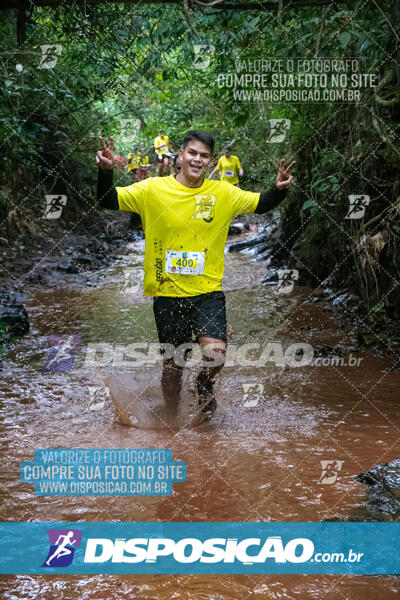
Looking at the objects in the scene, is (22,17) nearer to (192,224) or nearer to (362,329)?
(192,224)

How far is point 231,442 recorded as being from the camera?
4.05 m

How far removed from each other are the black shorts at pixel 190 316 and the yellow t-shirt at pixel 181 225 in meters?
0.05

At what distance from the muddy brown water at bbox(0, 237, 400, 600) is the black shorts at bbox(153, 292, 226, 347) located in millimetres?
673

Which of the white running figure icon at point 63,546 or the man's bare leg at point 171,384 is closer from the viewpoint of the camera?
the white running figure icon at point 63,546

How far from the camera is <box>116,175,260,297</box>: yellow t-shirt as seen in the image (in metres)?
4.02

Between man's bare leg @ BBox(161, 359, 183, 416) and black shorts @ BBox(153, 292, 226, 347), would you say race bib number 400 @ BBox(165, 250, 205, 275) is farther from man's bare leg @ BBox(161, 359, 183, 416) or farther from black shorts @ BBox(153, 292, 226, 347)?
man's bare leg @ BBox(161, 359, 183, 416)

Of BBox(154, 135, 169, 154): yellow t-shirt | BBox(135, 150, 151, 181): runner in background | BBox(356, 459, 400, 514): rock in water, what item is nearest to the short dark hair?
BBox(356, 459, 400, 514): rock in water

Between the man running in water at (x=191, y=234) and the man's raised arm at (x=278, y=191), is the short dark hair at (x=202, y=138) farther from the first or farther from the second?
the man's raised arm at (x=278, y=191)

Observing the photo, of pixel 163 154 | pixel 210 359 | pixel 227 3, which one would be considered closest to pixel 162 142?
pixel 163 154

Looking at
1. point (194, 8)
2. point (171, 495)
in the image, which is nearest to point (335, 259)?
point (194, 8)

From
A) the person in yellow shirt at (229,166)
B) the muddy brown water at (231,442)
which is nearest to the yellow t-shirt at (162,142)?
the person in yellow shirt at (229,166)

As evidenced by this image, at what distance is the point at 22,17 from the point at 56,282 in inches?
179

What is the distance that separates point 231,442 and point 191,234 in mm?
1362

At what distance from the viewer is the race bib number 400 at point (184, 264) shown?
404 cm
